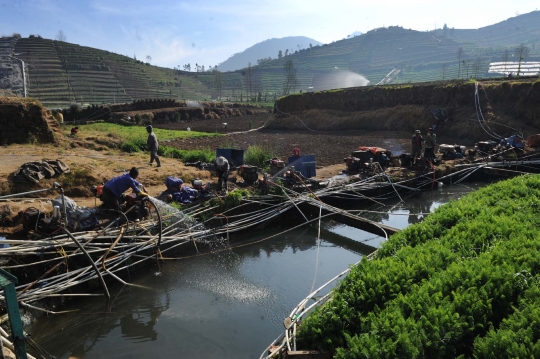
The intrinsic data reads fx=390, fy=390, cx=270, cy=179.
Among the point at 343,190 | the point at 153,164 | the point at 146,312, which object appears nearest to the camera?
the point at 146,312

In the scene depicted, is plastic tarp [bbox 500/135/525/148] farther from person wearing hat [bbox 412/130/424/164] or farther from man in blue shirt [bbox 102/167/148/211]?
man in blue shirt [bbox 102/167/148/211]

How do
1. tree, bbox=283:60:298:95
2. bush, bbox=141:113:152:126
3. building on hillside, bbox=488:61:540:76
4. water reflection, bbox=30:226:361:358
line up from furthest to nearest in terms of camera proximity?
tree, bbox=283:60:298:95 < building on hillside, bbox=488:61:540:76 < bush, bbox=141:113:152:126 < water reflection, bbox=30:226:361:358

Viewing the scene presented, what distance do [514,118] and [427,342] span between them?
23171mm

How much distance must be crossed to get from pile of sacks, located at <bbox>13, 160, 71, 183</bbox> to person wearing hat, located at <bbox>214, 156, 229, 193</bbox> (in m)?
4.53

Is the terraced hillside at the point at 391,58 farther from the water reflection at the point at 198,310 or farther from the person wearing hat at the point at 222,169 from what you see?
the water reflection at the point at 198,310

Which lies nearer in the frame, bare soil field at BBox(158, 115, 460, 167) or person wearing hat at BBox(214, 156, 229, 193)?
person wearing hat at BBox(214, 156, 229, 193)

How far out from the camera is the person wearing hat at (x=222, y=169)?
10938 millimetres

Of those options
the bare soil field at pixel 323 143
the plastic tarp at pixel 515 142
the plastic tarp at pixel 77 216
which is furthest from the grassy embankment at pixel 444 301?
the plastic tarp at pixel 515 142

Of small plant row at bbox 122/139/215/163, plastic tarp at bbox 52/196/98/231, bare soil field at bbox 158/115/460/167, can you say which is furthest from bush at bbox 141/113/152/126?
plastic tarp at bbox 52/196/98/231

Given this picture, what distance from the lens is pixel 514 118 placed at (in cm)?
2239

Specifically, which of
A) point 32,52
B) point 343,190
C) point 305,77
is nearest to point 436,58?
point 305,77

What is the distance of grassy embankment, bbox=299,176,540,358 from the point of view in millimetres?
3576

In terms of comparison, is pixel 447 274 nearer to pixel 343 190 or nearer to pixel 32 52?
pixel 343 190

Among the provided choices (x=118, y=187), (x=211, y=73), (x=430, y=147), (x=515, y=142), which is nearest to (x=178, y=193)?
(x=118, y=187)
